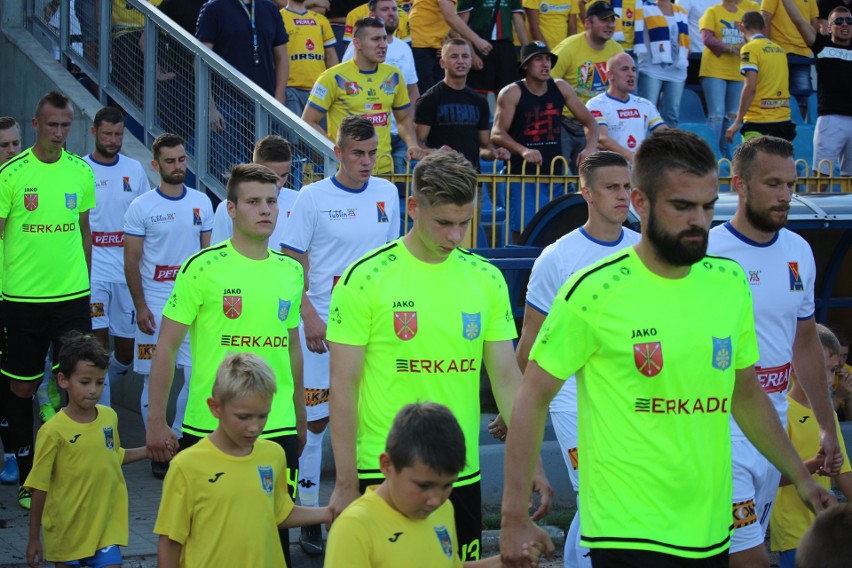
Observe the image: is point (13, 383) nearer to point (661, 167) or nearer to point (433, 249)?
point (433, 249)

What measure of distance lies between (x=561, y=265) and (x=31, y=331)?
426 cm

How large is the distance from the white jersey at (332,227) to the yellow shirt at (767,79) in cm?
800

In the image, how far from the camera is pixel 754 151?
20.1 feet

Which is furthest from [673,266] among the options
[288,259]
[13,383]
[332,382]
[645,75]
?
[645,75]

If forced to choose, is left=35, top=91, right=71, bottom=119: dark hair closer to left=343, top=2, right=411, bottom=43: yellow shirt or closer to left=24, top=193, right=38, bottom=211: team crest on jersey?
left=24, top=193, right=38, bottom=211: team crest on jersey

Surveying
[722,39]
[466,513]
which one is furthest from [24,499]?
[722,39]

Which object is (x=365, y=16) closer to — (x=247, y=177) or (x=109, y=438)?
(x=247, y=177)

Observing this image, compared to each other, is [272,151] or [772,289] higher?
[272,151]

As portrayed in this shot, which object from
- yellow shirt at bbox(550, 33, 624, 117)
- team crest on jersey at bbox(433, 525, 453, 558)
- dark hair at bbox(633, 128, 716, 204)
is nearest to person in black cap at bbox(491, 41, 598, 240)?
yellow shirt at bbox(550, 33, 624, 117)

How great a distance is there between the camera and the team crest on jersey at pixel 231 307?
262 inches

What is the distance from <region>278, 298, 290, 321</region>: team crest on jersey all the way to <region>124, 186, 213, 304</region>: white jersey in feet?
10.9

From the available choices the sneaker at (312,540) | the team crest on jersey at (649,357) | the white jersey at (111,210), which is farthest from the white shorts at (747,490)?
the white jersey at (111,210)

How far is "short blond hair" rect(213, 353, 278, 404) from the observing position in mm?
5539

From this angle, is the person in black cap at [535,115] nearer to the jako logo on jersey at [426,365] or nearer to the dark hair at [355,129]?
the dark hair at [355,129]
